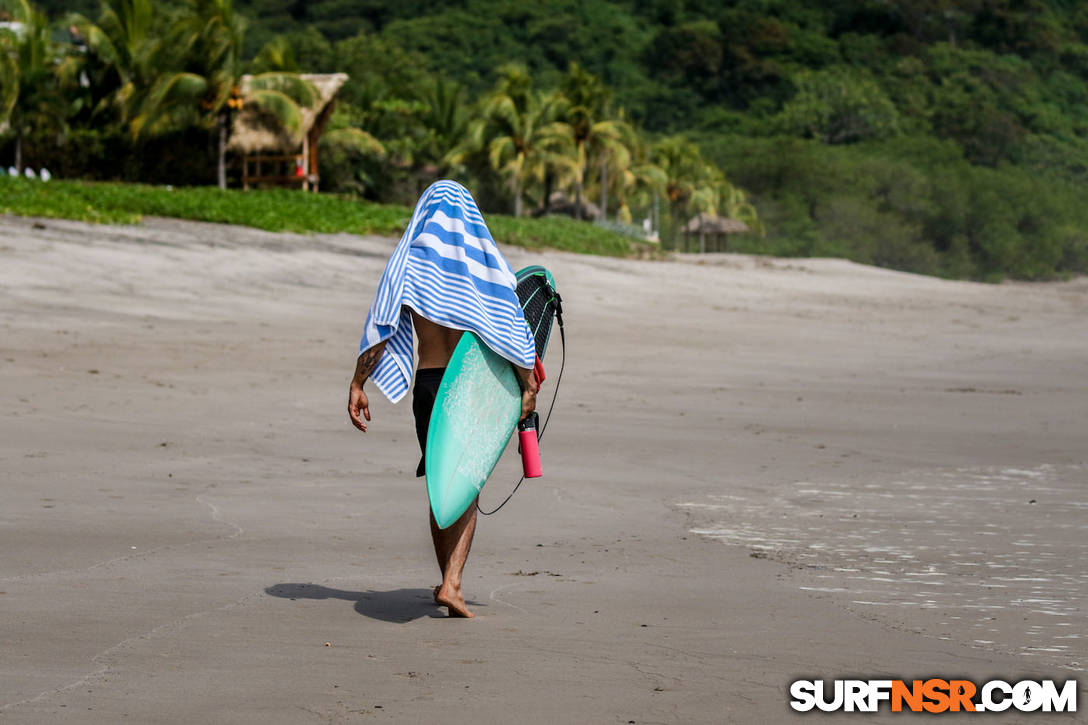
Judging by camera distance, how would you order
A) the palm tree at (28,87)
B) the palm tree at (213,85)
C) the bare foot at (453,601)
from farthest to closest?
the palm tree at (28,87) < the palm tree at (213,85) < the bare foot at (453,601)

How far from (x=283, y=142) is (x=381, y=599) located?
3412cm

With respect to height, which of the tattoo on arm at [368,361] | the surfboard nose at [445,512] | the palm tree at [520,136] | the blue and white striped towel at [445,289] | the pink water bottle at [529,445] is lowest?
the surfboard nose at [445,512]

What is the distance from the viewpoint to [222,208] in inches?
993

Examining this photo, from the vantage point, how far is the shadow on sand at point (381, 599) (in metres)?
4.44

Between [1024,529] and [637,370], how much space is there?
22.4ft

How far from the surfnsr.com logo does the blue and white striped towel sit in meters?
1.52

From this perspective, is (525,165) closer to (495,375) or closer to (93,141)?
(93,141)

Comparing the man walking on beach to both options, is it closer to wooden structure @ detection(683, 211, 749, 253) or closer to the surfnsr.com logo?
the surfnsr.com logo

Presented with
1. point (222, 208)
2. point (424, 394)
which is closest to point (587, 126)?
point (222, 208)

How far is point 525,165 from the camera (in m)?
45.5

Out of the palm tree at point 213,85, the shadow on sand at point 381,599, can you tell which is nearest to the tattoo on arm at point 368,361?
the shadow on sand at point 381,599

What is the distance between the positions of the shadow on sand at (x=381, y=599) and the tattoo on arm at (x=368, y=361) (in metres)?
0.70

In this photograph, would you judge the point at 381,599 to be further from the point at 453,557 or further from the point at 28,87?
the point at 28,87

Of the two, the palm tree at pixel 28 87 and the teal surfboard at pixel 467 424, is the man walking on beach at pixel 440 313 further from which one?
the palm tree at pixel 28 87
